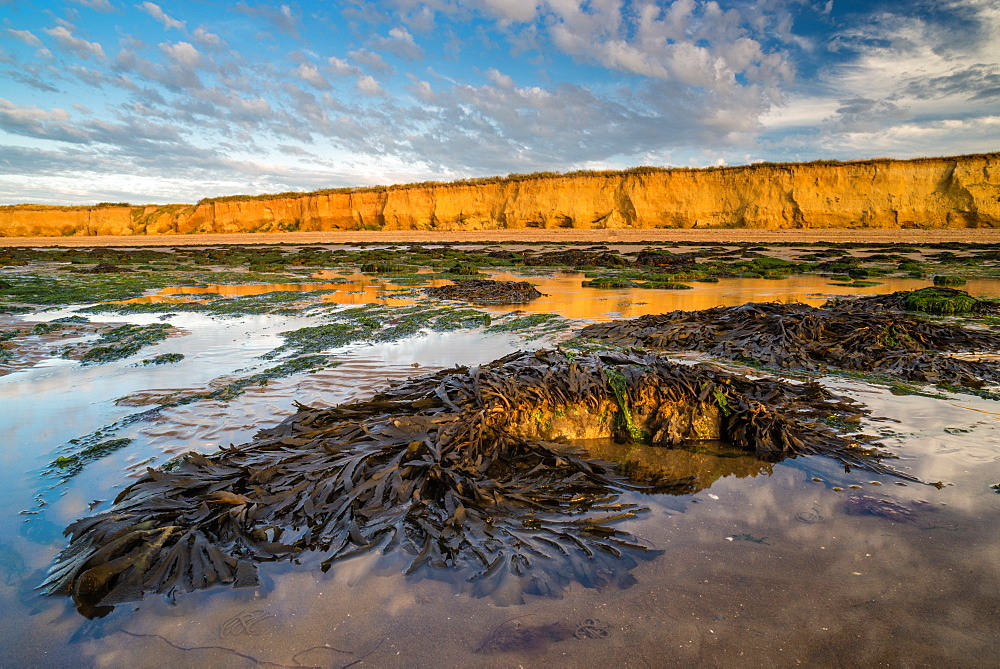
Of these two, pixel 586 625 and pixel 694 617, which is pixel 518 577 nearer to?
pixel 586 625

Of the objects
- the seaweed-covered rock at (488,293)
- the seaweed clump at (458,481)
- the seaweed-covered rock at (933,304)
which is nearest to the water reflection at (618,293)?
the seaweed-covered rock at (488,293)

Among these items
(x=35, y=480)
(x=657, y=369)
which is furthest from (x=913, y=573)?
(x=35, y=480)

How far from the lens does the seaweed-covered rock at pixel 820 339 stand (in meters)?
4.66

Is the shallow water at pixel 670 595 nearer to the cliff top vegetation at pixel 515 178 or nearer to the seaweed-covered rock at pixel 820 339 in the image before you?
the seaweed-covered rock at pixel 820 339

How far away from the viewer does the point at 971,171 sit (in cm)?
3416

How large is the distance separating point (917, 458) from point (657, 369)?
5.00 ft

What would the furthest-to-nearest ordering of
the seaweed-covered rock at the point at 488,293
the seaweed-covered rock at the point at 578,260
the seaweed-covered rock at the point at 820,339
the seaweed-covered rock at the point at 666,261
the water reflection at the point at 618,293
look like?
the seaweed-covered rock at the point at 578,260, the seaweed-covered rock at the point at 666,261, the seaweed-covered rock at the point at 488,293, the water reflection at the point at 618,293, the seaweed-covered rock at the point at 820,339

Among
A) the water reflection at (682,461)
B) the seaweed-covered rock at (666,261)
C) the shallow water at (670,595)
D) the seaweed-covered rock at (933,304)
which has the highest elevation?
the seaweed-covered rock at (666,261)

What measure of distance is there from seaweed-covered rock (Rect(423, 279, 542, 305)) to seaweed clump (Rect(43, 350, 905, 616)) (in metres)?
5.81

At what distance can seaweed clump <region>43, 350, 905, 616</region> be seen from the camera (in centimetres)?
204

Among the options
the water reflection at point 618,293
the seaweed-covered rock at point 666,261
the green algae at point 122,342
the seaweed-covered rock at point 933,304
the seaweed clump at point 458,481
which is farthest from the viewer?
the seaweed-covered rock at point 666,261

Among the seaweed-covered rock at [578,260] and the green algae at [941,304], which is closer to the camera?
the green algae at [941,304]

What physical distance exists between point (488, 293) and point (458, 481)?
7.64m

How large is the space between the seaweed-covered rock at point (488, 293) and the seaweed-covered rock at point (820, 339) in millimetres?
3435
